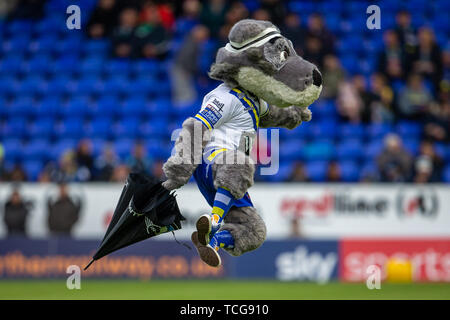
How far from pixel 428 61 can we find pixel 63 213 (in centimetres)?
700

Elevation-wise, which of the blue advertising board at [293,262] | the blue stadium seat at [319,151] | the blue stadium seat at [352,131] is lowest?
the blue advertising board at [293,262]

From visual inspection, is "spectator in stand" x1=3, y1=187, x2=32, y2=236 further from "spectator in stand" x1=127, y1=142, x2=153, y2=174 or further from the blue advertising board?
the blue advertising board

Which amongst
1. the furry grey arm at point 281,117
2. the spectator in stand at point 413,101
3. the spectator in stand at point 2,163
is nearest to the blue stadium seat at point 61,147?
the spectator in stand at point 2,163

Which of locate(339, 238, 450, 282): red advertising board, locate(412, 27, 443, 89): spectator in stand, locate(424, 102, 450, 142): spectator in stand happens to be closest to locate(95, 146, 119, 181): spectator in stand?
locate(339, 238, 450, 282): red advertising board

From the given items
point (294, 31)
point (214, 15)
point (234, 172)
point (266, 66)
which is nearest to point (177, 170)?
point (234, 172)

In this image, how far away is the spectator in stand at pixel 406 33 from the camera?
43.3 ft

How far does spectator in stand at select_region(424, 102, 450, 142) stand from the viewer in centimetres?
1259

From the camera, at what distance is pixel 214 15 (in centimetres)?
1341

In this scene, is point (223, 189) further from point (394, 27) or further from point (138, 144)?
point (394, 27)

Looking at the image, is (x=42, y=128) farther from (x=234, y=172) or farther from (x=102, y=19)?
(x=234, y=172)

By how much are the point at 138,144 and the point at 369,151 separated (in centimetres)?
397

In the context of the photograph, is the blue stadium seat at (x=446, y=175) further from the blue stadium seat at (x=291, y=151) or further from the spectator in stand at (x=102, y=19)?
the spectator in stand at (x=102, y=19)

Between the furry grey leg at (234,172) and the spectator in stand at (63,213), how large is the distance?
6899 mm

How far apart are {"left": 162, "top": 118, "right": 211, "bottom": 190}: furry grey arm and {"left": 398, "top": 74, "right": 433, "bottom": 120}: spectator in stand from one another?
850 centimetres
